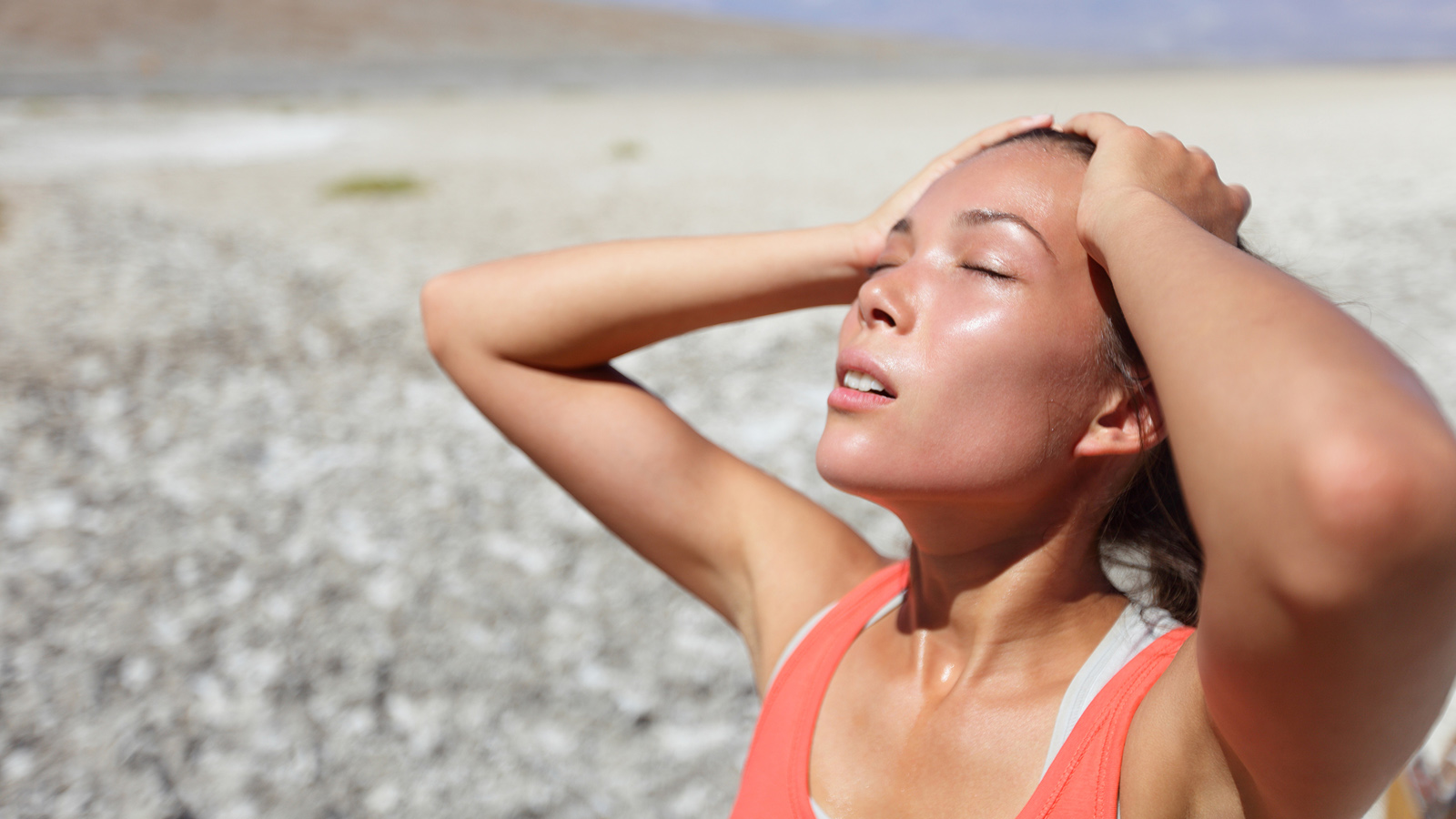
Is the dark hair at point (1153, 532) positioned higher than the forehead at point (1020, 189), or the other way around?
the forehead at point (1020, 189)

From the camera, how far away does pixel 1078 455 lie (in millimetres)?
1902

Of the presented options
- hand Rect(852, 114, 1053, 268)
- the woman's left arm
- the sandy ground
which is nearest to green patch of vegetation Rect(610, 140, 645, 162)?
the sandy ground

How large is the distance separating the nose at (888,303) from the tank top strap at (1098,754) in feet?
2.47

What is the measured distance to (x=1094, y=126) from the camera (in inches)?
74.6

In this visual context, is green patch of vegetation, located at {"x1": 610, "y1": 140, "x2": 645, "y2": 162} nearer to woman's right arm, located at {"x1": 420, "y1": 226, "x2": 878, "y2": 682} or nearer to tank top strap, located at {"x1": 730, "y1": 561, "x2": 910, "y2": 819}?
woman's right arm, located at {"x1": 420, "y1": 226, "x2": 878, "y2": 682}

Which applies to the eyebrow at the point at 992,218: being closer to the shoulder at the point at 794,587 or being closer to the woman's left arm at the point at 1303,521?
the woman's left arm at the point at 1303,521

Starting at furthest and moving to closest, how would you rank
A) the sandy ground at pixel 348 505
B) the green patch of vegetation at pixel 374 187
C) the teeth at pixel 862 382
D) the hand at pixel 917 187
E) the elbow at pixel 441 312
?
the green patch of vegetation at pixel 374 187 → the sandy ground at pixel 348 505 → the elbow at pixel 441 312 → the hand at pixel 917 187 → the teeth at pixel 862 382

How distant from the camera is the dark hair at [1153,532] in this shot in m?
2.04

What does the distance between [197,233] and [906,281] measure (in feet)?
35.3

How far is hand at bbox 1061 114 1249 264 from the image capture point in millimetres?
1612

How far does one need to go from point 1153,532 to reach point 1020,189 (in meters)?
0.82

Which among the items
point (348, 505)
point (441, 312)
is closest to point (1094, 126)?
point (441, 312)

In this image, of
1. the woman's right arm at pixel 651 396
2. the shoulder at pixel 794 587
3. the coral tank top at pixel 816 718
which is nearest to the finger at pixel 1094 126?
the woman's right arm at pixel 651 396

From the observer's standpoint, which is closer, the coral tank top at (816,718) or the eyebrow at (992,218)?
the coral tank top at (816,718)
